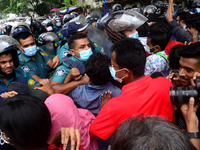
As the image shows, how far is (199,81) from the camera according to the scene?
50.8 inches

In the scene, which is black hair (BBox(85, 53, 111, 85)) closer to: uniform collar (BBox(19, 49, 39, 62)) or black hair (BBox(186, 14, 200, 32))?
uniform collar (BBox(19, 49, 39, 62))

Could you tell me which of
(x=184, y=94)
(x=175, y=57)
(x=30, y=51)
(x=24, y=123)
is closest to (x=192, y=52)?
(x=175, y=57)

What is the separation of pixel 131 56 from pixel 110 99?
0.52m

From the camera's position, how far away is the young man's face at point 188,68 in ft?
5.37

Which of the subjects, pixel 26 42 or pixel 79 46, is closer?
pixel 79 46

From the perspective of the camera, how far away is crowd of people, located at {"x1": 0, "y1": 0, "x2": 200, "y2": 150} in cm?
77

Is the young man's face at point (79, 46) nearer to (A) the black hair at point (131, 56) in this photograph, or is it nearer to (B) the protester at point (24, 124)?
(A) the black hair at point (131, 56)

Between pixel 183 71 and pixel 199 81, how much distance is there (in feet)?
1.42

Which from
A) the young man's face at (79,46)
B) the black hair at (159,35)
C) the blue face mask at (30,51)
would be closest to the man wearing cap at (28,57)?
the blue face mask at (30,51)

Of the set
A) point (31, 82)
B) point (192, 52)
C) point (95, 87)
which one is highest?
point (192, 52)

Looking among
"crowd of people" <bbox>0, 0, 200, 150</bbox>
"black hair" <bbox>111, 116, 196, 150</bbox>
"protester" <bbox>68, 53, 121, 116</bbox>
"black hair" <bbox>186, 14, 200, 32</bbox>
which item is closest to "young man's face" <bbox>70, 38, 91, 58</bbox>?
"crowd of people" <bbox>0, 0, 200, 150</bbox>

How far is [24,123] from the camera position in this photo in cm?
103

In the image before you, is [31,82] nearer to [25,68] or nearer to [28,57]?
[25,68]

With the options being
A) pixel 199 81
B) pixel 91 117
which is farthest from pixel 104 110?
pixel 199 81
